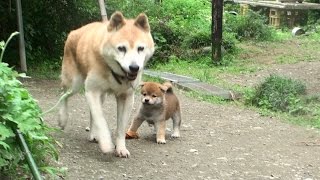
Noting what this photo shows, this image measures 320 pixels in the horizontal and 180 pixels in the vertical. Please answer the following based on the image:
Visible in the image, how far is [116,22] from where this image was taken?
5668mm

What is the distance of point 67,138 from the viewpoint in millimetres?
6328

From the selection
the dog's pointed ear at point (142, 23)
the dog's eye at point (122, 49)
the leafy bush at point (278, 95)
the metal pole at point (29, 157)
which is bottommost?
the leafy bush at point (278, 95)

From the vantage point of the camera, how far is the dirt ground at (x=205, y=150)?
5.43 m

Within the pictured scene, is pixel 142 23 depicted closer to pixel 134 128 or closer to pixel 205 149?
pixel 134 128

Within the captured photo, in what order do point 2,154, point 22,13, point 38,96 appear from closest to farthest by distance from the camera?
1. point 2,154
2. point 38,96
3. point 22,13

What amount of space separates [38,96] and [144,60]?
362 centimetres

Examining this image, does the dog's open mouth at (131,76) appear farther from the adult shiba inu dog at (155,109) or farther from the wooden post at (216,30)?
the wooden post at (216,30)

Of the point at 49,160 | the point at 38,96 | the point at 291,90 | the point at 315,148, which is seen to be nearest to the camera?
the point at 49,160

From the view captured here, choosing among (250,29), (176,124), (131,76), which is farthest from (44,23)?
(250,29)

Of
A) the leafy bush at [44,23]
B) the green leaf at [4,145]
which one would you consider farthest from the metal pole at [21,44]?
the green leaf at [4,145]

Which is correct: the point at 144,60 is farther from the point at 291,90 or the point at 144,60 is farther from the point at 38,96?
the point at 291,90

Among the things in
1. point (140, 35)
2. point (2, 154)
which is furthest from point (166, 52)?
point (2, 154)

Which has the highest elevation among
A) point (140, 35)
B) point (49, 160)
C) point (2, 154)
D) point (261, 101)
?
point (140, 35)

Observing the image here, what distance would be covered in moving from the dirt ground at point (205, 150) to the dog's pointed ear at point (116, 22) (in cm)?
119
